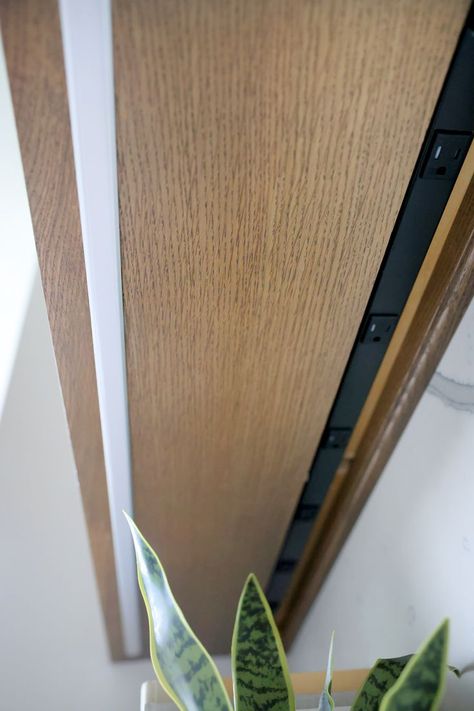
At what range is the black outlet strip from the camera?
302 millimetres

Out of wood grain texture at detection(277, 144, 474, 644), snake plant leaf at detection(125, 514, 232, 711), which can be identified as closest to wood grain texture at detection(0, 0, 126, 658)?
snake plant leaf at detection(125, 514, 232, 711)

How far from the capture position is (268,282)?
39cm

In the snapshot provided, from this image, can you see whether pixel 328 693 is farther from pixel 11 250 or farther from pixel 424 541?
pixel 11 250

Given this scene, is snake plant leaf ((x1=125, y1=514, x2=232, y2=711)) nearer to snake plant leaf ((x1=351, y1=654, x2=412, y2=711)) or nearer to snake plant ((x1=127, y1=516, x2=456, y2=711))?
snake plant ((x1=127, y1=516, x2=456, y2=711))

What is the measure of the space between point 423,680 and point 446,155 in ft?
0.97

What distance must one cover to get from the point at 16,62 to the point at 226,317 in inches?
8.5

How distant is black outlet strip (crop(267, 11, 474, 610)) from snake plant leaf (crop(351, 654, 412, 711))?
0.73ft

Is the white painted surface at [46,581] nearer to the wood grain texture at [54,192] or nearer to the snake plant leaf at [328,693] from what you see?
the wood grain texture at [54,192]

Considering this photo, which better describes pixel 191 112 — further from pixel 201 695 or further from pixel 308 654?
pixel 308 654

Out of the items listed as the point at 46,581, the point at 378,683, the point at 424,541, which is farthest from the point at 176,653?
the point at 46,581

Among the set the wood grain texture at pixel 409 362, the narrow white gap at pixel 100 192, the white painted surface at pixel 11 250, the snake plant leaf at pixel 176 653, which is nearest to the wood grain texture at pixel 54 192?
→ the narrow white gap at pixel 100 192

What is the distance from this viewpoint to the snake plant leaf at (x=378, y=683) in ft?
1.27

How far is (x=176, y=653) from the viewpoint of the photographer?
14.1 inches

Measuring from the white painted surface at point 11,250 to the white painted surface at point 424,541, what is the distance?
0.83 metres
